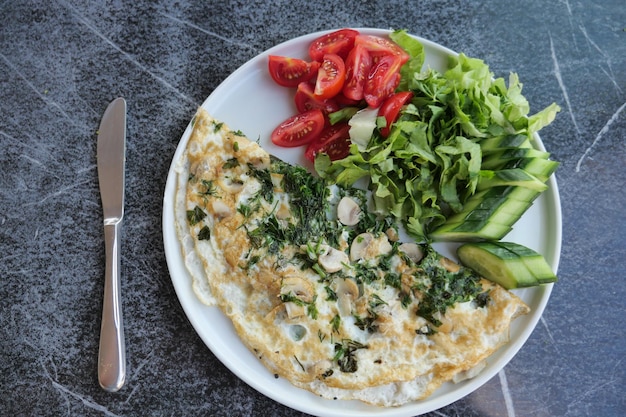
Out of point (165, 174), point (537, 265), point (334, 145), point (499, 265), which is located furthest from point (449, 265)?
point (165, 174)

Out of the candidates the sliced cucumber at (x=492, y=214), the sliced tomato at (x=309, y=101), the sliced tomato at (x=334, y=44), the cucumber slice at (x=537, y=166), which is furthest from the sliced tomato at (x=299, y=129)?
the cucumber slice at (x=537, y=166)

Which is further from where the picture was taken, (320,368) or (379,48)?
(379,48)

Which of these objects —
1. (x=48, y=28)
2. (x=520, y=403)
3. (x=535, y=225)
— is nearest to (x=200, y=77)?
(x=48, y=28)

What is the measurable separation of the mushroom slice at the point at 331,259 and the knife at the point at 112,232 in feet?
4.50

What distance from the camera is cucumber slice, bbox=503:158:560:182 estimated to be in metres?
3.25

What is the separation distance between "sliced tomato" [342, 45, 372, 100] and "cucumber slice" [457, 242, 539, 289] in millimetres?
1160

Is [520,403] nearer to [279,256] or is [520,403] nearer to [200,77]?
[279,256]

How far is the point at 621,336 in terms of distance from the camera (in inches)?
141

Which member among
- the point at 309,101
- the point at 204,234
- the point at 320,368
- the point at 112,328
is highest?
the point at 309,101

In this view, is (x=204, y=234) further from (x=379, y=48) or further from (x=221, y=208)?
(x=379, y=48)

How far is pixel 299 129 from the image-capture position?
348 centimetres

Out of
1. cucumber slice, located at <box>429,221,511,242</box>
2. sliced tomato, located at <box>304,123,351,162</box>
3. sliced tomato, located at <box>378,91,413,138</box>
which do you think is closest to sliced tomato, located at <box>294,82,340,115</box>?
sliced tomato, located at <box>304,123,351,162</box>

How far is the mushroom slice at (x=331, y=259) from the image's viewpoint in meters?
3.20

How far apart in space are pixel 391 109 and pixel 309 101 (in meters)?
0.55
